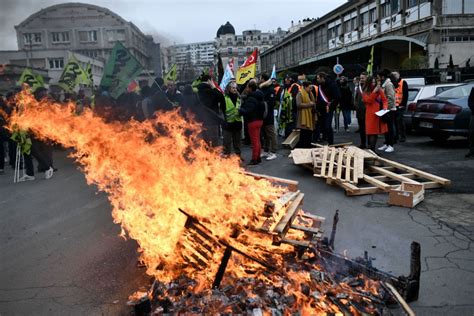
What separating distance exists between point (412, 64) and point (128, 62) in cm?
2309

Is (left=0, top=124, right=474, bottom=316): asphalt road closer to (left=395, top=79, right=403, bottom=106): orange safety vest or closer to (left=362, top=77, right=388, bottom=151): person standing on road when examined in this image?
(left=362, top=77, right=388, bottom=151): person standing on road

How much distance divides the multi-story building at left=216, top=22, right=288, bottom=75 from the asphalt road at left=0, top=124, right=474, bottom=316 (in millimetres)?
122550

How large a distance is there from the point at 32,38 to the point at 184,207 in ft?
18.6

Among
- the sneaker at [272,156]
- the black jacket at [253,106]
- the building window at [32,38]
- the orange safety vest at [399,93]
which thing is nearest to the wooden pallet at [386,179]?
the sneaker at [272,156]

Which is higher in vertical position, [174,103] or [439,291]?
[174,103]

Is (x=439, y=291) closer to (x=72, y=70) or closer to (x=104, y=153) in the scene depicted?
(x=104, y=153)

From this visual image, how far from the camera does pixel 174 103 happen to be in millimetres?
10961

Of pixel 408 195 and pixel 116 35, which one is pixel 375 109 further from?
pixel 116 35

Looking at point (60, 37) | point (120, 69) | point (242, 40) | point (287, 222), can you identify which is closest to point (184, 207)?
point (287, 222)

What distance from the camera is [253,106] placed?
955 centimetres

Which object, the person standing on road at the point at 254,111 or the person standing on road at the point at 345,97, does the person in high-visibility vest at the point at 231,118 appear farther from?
the person standing on road at the point at 345,97

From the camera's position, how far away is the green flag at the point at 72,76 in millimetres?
13415

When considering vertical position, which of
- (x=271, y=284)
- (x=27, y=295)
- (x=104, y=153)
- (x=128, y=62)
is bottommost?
(x=27, y=295)

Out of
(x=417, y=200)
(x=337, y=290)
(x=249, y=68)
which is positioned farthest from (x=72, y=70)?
(x=337, y=290)
